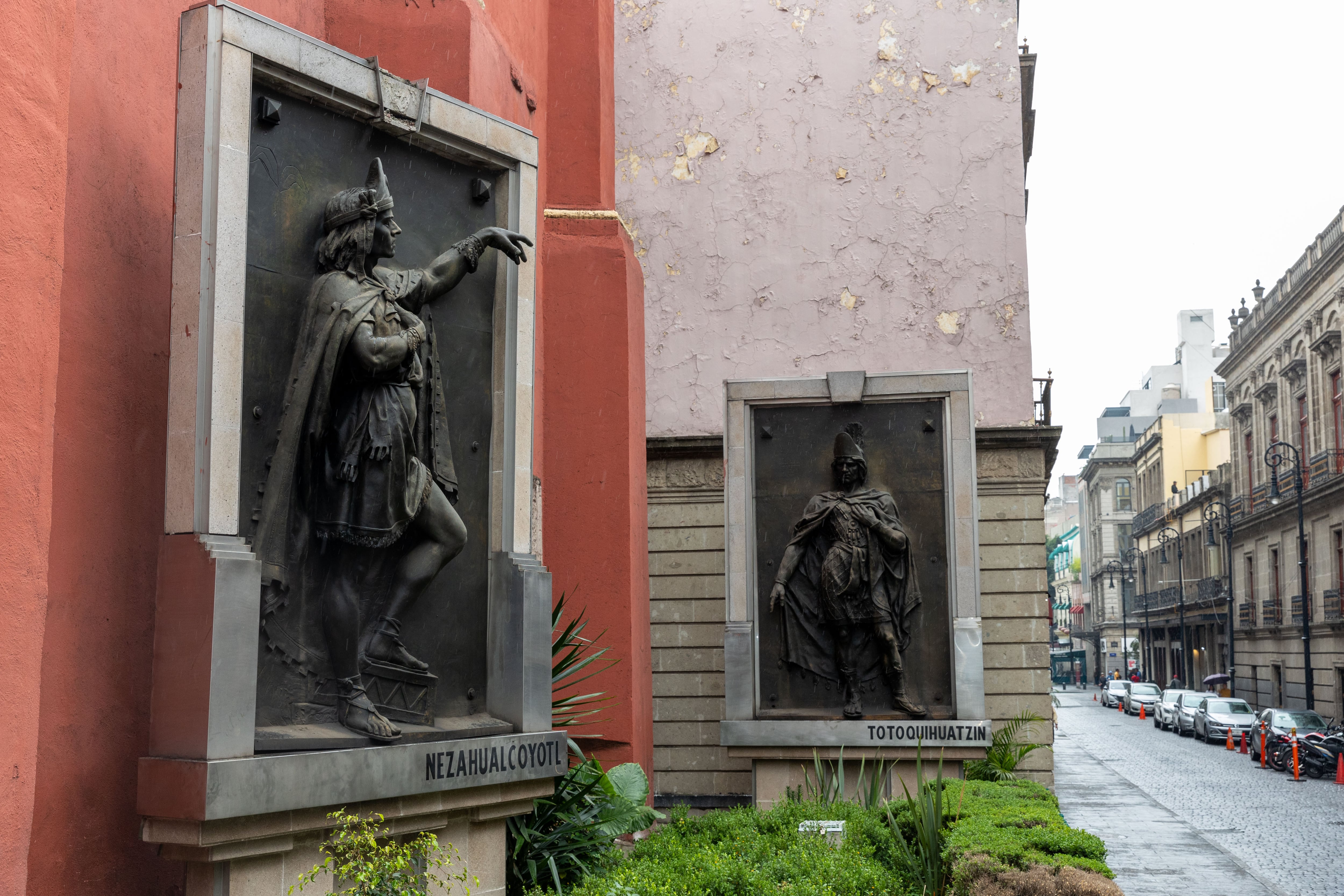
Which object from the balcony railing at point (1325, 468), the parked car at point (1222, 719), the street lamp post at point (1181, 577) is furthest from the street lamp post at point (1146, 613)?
the parked car at point (1222, 719)

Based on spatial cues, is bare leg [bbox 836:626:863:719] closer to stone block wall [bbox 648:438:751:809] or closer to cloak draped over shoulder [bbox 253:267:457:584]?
cloak draped over shoulder [bbox 253:267:457:584]

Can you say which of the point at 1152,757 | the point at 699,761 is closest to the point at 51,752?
the point at 699,761

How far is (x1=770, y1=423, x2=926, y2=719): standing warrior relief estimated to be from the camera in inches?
468

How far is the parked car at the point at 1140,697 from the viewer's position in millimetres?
53312

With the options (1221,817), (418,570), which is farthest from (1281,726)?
(418,570)

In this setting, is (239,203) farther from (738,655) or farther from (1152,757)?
(1152,757)

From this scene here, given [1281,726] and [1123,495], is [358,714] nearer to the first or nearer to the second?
[1281,726]

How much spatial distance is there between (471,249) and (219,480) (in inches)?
79.5

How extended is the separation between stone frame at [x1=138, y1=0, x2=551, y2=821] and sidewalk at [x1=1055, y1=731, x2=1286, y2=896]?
7.44m

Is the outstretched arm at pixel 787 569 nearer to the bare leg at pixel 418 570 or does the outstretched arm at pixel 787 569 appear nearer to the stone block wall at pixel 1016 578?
the bare leg at pixel 418 570

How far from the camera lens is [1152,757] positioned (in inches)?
1284

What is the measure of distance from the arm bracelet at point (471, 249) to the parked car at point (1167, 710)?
4026 cm

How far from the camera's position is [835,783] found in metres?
11.7

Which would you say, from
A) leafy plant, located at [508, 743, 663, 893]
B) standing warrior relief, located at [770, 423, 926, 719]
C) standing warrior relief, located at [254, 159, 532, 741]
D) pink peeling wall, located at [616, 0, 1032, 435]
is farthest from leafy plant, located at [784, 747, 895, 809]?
pink peeling wall, located at [616, 0, 1032, 435]
